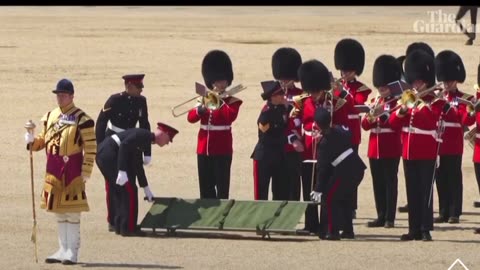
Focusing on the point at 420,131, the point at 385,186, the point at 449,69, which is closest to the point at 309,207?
the point at 385,186

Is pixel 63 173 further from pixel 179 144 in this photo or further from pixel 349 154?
pixel 179 144

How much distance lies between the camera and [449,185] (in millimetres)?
15883

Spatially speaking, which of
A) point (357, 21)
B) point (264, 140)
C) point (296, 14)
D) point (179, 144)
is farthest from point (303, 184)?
point (296, 14)

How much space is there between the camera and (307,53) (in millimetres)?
29438

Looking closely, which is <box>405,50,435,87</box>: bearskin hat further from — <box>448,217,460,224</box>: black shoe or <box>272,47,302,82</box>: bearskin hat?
<box>448,217,460,224</box>: black shoe

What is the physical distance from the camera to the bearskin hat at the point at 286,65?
52.0ft

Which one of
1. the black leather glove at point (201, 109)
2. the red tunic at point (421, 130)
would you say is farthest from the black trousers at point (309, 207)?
the black leather glove at point (201, 109)

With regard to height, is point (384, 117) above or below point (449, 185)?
above

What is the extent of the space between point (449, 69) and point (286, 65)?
1.44m

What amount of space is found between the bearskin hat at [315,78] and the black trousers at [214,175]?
1.03m

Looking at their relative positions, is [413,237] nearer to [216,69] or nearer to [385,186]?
[385,186]

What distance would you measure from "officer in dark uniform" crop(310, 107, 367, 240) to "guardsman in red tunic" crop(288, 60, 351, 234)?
215 mm

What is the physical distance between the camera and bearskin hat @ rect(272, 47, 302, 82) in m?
15.8

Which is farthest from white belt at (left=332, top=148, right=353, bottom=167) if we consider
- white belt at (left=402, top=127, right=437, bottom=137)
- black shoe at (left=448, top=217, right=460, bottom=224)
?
black shoe at (left=448, top=217, right=460, bottom=224)
